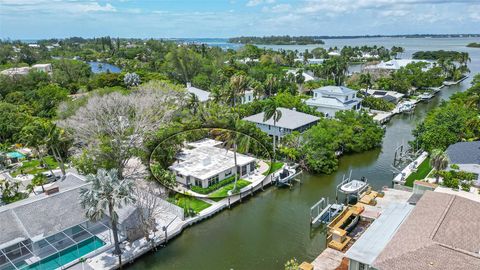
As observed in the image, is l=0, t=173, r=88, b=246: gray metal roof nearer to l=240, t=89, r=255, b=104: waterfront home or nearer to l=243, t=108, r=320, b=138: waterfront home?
l=243, t=108, r=320, b=138: waterfront home

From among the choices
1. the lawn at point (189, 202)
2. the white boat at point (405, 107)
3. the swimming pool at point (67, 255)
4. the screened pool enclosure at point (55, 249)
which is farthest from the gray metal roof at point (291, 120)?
the white boat at point (405, 107)

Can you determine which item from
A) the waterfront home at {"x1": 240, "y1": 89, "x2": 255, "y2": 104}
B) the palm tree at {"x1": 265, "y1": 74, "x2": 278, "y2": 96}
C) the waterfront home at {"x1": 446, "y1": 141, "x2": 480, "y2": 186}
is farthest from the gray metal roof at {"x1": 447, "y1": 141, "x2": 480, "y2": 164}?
the waterfront home at {"x1": 240, "y1": 89, "x2": 255, "y2": 104}

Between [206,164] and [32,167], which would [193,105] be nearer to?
[206,164]

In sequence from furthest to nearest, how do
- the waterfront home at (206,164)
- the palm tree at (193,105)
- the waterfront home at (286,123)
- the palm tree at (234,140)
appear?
the palm tree at (193,105) → the waterfront home at (286,123) → the palm tree at (234,140) → the waterfront home at (206,164)

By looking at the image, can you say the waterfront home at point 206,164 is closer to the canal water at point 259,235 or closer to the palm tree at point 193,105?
the canal water at point 259,235

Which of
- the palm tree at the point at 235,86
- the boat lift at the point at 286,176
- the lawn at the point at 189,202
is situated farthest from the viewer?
the palm tree at the point at 235,86

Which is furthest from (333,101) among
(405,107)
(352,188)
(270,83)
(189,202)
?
(189,202)
